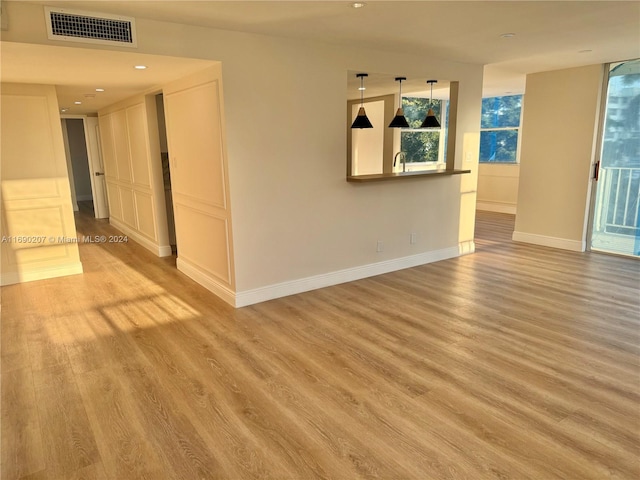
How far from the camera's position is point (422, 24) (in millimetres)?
3309

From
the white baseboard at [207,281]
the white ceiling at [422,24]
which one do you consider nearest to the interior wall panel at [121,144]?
the white ceiling at [422,24]

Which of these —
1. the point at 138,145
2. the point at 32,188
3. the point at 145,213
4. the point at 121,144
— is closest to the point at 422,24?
the point at 138,145

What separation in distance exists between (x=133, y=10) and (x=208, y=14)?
1.61 feet

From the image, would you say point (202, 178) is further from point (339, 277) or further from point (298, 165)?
point (339, 277)

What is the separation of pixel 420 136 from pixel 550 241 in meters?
3.55

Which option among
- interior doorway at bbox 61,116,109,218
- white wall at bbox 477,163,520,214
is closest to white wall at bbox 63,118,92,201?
interior doorway at bbox 61,116,109,218

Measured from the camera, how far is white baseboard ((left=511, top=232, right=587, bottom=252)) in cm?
575

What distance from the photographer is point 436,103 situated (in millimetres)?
9016

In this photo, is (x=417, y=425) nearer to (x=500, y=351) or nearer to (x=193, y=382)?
(x=500, y=351)

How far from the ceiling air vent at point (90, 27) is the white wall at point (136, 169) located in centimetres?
235

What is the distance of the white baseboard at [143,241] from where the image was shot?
570cm

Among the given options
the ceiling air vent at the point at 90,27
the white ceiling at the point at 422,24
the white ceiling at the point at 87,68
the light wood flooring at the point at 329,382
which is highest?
the white ceiling at the point at 422,24

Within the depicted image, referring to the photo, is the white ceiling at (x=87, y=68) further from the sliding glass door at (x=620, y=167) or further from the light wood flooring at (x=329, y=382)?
the sliding glass door at (x=620, y=167)

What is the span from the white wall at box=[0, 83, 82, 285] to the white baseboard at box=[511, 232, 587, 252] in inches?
241
